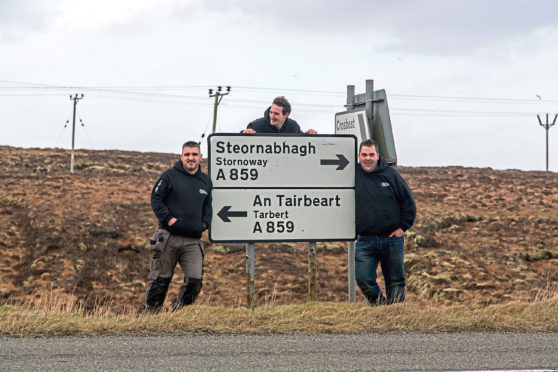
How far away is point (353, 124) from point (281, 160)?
190 cm

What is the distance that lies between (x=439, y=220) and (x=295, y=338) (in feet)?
60.0

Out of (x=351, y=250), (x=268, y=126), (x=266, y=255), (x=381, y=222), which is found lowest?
(x=266, y=255)

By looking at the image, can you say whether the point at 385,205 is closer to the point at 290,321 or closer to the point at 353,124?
the point at 290,321

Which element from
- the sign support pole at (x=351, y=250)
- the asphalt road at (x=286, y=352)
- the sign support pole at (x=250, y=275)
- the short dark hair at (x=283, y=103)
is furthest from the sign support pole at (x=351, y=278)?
the asphalt road at (x=286, y=352)

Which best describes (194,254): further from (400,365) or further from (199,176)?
(400,365)

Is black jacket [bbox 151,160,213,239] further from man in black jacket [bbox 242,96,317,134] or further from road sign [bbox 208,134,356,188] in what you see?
man in black jacket [bbox 242,96,317,134]

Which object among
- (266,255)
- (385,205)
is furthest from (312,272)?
(266,255)

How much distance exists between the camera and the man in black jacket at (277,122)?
27.4 feet

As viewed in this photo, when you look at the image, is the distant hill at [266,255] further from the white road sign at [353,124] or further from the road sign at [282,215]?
the white road sign at [353,124]

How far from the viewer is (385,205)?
7.98 metres

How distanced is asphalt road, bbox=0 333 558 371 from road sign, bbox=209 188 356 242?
7.15ft

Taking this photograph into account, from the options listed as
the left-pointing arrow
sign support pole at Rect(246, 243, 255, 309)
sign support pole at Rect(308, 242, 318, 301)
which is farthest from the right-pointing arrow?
sign support pole at Rect(246, 243, 255, 309)

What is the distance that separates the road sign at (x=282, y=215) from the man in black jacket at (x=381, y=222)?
0.43m

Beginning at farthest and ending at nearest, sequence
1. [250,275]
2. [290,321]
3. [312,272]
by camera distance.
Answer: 1. [312,272]
2. [250,275]
3. [290,321]
